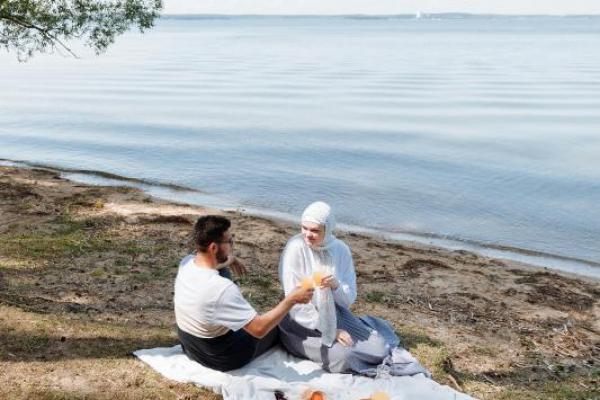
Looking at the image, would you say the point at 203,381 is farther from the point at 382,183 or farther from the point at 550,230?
the point at 382,183

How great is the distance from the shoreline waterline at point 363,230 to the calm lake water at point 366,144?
0.29ft

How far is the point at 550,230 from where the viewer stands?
620 inches

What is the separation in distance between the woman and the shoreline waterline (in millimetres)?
7699

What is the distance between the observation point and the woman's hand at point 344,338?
6.39 metres

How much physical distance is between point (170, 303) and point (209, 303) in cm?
320

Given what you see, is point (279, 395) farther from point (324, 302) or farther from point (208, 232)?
point (208, 232)

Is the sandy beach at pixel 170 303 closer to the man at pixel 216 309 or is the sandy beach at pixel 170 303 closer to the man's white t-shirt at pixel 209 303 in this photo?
the man at pixel 216 309

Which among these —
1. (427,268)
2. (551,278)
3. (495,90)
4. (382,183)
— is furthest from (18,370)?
(495,90)

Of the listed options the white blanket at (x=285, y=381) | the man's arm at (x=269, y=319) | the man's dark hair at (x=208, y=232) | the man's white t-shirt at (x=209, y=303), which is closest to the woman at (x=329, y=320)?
the white blanket at (x=285, y=381)

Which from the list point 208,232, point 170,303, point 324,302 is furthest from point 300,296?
point 170,303

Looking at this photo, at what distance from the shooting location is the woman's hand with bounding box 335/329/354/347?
252 inches

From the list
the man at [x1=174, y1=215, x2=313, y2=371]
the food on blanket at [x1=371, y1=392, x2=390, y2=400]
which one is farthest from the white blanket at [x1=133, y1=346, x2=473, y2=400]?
the food on blanket at [x1=371, y1=392, x2=390, y2=400]

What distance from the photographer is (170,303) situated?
8.69 meters

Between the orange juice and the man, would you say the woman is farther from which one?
the man
